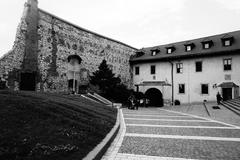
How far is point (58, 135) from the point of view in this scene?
5504mm

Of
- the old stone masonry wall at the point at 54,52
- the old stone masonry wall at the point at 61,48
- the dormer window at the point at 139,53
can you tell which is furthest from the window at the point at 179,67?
the old stone masonry wall at the point at 61,48

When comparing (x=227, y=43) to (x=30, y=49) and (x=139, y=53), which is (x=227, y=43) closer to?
(x=139, y=53)

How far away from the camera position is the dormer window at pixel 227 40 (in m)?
27.9

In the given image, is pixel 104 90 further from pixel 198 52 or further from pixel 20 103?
pixel 20 103

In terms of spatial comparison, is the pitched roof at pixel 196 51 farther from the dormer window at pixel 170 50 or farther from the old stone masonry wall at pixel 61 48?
the old stone masonry wall at pixel 61 48

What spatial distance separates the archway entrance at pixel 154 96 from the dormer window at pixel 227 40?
12345mm

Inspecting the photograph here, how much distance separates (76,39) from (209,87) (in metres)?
20.1

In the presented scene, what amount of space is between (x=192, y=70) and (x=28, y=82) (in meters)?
23.0

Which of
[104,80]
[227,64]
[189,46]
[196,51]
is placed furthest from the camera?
[189,46]

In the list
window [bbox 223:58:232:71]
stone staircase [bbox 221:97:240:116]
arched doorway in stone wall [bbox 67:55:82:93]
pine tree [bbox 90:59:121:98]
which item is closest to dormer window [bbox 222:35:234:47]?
window [bbox 223:58:232:71]

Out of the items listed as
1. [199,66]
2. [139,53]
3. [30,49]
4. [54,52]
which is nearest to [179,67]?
[199,66]

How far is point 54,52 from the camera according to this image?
2336 centimetres

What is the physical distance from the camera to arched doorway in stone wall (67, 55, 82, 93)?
25.5m

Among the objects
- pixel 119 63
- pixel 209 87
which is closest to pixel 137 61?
pixel 119 63
